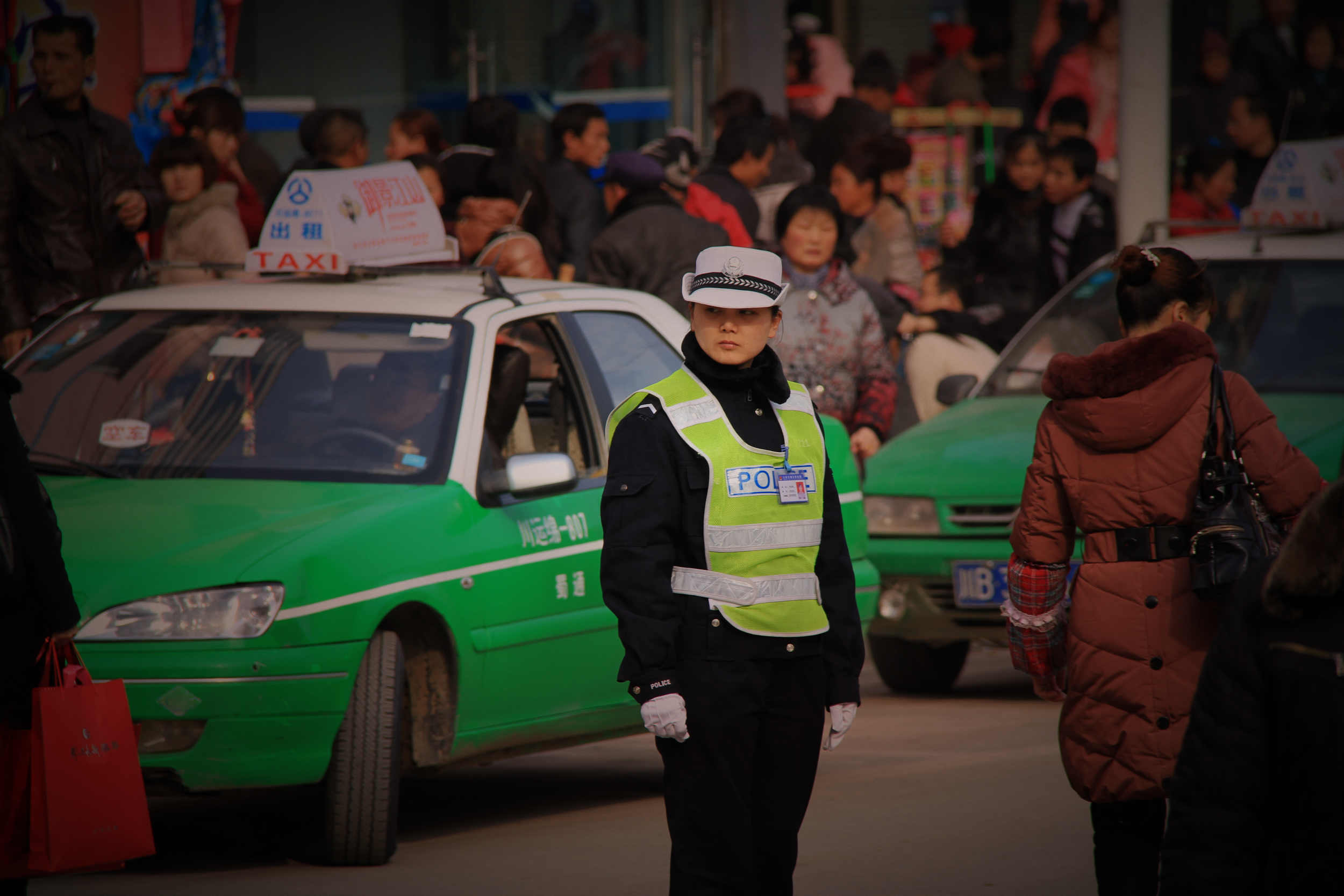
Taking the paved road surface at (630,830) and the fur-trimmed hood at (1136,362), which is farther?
the paved road surface at (630,830)

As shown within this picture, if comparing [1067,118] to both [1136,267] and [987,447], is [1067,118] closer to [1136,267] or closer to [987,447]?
[987,447]

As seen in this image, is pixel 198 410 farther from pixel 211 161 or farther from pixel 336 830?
pixel 211 161

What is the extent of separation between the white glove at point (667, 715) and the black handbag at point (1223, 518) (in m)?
1.20

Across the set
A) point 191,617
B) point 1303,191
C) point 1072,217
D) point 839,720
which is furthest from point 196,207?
point 839,720

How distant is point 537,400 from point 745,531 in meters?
3.01

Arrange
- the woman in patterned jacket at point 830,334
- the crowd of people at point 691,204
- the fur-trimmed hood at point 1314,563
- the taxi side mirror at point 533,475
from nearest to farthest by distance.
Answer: the fur-trimmed hood at point 1314,563 → the taxi side mirror at point 533,475 → the crowd of people at point 691,204 → the woman in patterned jacket at point 830,334

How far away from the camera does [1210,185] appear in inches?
566

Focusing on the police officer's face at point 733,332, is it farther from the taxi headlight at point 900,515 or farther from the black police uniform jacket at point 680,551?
the taxi headlight at point 900,515

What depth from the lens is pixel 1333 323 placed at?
32.4 feet

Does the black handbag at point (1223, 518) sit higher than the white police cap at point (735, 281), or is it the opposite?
the white police cap at point (735, 281)

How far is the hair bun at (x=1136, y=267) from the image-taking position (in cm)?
504

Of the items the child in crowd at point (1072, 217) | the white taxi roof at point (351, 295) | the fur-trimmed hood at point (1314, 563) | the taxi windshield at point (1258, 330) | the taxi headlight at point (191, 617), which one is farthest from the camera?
the child in crowd at point (1072, 217)

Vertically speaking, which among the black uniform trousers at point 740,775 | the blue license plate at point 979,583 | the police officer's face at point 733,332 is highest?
the police officer's face at point 733,332

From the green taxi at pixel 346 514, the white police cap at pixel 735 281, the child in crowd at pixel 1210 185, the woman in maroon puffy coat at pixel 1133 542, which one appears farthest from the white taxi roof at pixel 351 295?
the child in crowd at pixel 1210 185
